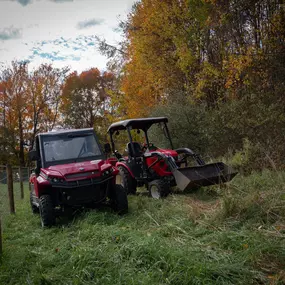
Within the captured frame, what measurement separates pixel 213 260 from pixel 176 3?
44.8 ft

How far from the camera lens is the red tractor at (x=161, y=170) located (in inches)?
304

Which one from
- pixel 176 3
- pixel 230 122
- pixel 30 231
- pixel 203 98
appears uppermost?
pixel 176 3

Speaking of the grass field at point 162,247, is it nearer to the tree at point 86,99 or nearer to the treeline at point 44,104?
the treeline at point 44,104

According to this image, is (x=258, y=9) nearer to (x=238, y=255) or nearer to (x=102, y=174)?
(x=102, y=174)

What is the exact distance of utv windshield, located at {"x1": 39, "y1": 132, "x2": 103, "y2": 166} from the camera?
7.73 m

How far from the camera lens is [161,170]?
29.1 ft

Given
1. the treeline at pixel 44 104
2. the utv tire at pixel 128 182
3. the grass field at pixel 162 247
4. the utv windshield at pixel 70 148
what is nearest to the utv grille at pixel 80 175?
the grass field at pixel 162 247

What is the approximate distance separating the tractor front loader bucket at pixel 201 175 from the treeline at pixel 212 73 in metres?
1.15

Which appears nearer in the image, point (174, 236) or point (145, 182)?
point (174, 236)

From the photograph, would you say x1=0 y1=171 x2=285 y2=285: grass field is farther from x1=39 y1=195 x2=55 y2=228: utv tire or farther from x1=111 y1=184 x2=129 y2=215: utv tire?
x1=111 y1=184 x2=129 y2=215: utv tire

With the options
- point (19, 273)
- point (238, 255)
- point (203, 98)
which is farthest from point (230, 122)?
point (19, 273)

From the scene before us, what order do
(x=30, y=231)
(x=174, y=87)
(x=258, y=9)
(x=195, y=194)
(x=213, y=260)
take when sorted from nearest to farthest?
(x=213, y=260) → (x=30, y=231) → (x=195, y=194) → (x=258, y=9) → (x=174, y=87)

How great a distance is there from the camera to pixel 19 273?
4320 mm

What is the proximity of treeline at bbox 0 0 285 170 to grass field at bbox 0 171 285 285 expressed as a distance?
219 centimetres
